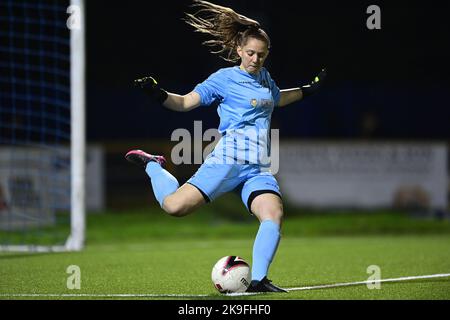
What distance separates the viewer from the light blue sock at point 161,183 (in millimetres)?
6109

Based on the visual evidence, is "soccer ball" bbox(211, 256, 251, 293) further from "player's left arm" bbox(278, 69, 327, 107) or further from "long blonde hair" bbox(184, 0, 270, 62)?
"long blonde hair" bbox(184, 0, 270, 62)

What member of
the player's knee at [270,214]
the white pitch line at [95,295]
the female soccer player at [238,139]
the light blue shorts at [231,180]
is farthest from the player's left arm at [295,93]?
the white pitch line at [95,295]

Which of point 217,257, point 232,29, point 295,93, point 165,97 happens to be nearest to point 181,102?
point 165,97

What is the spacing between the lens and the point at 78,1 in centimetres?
1023

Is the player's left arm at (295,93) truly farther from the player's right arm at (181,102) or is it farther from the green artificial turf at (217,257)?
the green artificial turf at (217,257)

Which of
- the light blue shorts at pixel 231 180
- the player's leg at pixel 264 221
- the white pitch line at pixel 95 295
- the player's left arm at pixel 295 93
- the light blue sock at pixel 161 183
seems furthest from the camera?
the player's left arm at pixel 295 93

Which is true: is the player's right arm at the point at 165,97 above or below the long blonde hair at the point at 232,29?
below

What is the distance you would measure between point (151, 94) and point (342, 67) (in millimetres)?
14671

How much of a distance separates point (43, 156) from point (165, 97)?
7075mm

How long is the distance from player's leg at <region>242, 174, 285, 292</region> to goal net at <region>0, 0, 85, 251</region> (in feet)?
14.6

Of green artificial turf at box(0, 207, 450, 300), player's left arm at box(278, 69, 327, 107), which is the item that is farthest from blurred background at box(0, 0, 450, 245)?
player's left arm at box(278, 69, 327, 107)

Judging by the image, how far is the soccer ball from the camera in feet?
18.8

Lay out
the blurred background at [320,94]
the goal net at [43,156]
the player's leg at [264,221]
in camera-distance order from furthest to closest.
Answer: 1. the blurred background at [320,94]
2. the goal net at [43,156]
3. the player's leg at [264,221]

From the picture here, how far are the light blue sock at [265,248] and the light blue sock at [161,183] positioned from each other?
726mm
